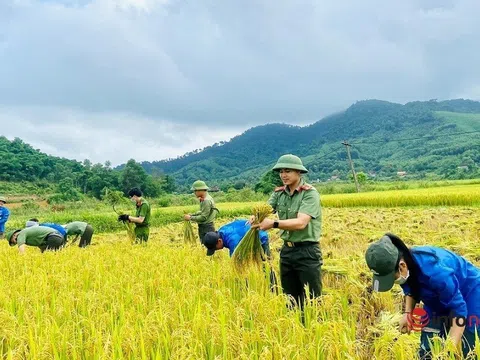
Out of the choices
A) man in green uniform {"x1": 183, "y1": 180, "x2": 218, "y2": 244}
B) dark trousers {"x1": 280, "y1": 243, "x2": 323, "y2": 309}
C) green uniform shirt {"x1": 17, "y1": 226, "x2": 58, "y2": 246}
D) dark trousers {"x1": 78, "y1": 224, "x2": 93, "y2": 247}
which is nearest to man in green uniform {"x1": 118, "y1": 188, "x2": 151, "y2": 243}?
man in green uniform {"x1": 183, "y1": 180, "x2": 218, "y2": 244}

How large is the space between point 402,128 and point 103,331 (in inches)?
5040

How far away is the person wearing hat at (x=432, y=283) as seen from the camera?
7.11ft

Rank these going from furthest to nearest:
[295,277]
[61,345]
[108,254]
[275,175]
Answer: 1. [275,175]
2. [108,254]
3. [295,277]
4. [61,345]

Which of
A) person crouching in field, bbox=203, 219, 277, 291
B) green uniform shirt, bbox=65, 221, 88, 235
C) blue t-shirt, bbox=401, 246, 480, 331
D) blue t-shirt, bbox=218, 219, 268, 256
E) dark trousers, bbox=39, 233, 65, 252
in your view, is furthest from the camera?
green uniform shirt, bbox=65, 221, 88, 235

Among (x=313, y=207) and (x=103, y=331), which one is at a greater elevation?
(x=313, y=207)

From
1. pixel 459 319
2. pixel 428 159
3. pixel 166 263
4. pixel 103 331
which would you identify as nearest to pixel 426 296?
pixel 459 319

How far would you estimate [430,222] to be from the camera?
10102 millimetres

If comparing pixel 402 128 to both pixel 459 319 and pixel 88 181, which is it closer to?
pixel 88 181

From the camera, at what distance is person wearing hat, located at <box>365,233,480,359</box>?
2.17m

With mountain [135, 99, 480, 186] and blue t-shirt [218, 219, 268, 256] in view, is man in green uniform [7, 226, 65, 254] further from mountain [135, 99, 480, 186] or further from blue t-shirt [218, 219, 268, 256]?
mountain [135, 99, 480, 186]

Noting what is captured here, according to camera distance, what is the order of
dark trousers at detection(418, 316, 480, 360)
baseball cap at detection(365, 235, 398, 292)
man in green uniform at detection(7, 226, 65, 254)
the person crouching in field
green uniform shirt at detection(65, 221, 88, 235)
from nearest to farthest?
baseball cap at detection(365, 235, 398, 292) → dark trousers at detection(418, 316, 480, 360) → the person crouching in field → man in green uniform at detection(7, 226, 65, 254) → green uniform shirt at detection(65, 221, 88, 235)

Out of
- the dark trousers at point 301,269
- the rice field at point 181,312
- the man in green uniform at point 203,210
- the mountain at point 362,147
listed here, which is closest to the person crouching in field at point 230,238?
the rice field at point 181,312

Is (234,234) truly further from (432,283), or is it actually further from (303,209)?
(432,283)

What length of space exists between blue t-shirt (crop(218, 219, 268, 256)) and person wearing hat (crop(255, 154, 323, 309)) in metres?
0.74
